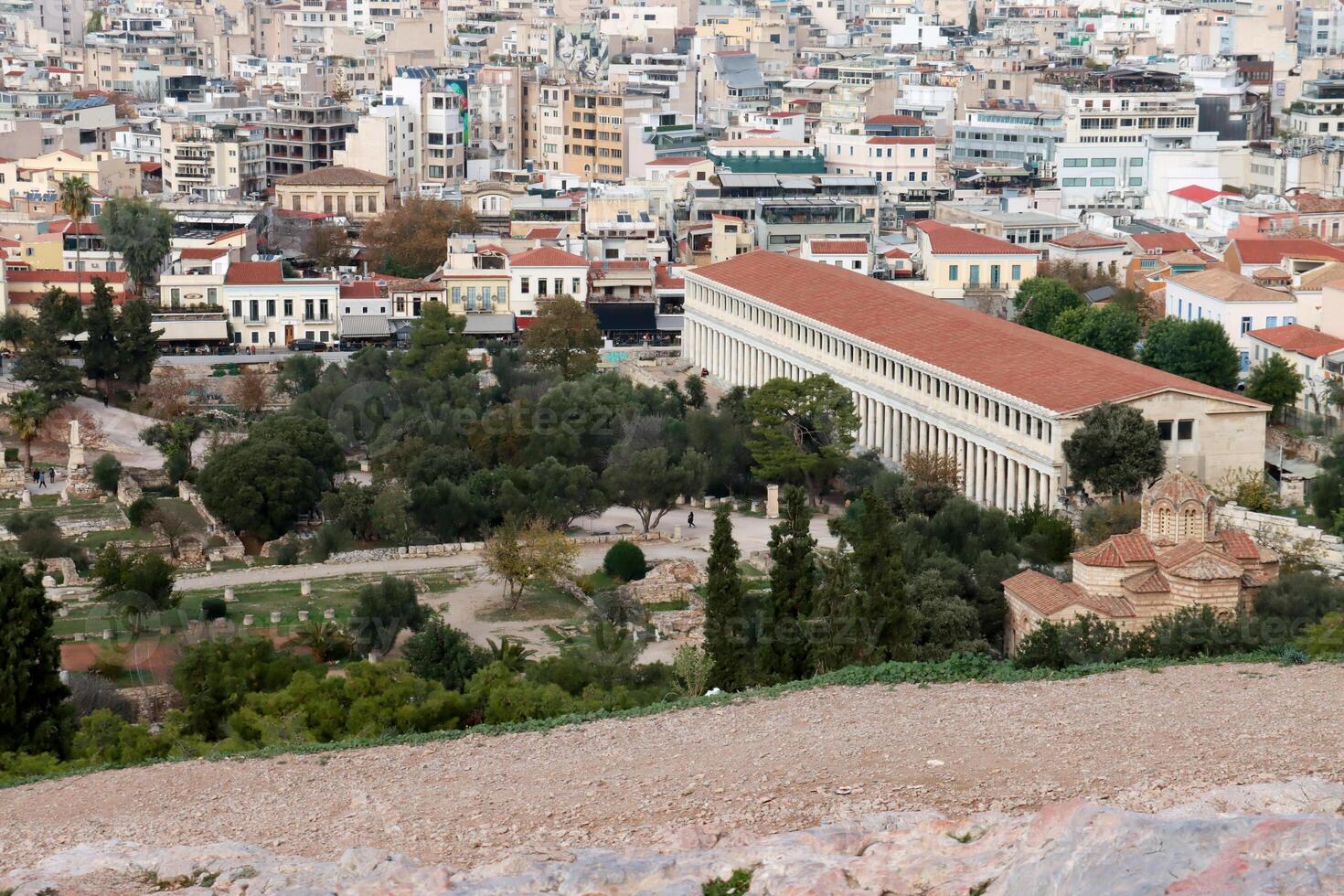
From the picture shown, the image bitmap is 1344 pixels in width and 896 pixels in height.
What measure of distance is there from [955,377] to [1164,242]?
33.0 metres

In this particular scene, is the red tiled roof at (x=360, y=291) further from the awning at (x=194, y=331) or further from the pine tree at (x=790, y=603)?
the pine tree at (x=790, y=603)

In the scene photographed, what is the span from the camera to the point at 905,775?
81.1ft

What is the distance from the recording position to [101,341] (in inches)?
2776

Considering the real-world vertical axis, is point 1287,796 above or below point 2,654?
above

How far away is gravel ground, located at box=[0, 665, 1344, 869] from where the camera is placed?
23.9 meters

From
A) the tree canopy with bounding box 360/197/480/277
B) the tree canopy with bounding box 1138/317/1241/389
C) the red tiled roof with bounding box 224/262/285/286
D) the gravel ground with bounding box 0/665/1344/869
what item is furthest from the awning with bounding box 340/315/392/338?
the gravel ground with bounding box 0/665/1344/869

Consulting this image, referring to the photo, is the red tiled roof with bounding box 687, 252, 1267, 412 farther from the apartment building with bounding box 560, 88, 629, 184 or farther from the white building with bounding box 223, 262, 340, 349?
the apartment building with bounding box 560, 88, 629, 184

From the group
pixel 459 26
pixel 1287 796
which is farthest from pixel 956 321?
pixel 459 26

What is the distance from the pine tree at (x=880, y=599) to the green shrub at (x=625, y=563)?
13088mm

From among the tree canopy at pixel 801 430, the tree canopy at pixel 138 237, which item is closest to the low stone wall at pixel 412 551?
the tree canopy at pixel 801 430

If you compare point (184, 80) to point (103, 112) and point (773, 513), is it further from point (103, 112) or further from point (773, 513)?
point (773, 513)

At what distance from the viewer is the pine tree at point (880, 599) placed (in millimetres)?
35844

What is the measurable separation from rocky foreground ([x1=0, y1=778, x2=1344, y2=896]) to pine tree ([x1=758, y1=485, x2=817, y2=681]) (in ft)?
42.3

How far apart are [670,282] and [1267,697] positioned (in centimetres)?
6007
